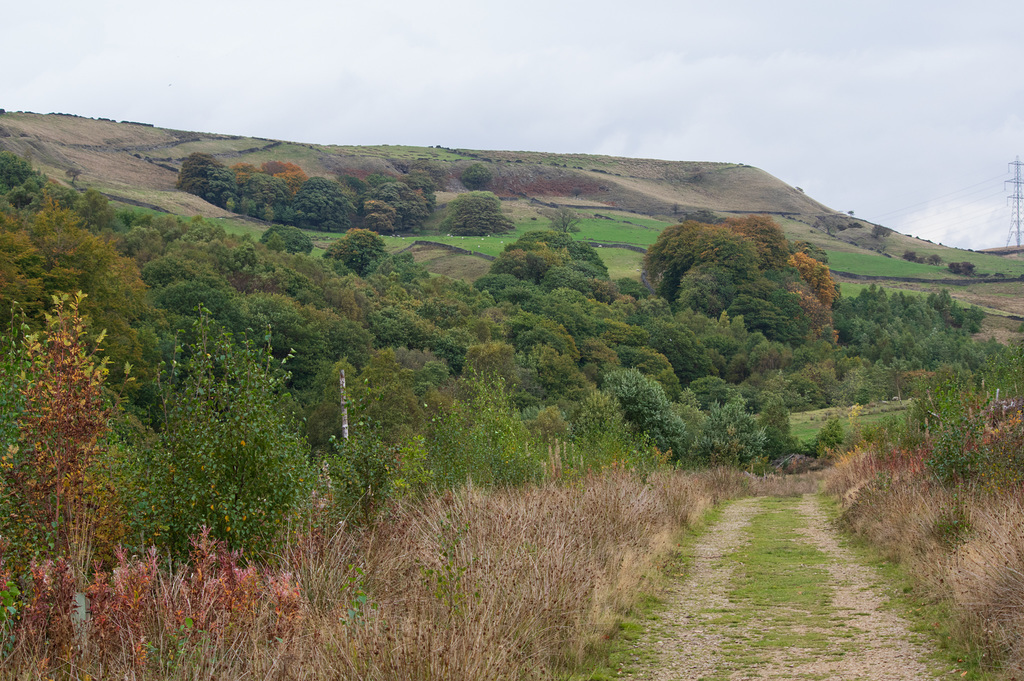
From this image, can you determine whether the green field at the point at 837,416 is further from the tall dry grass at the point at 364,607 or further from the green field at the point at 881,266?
the green field at the point at 881,266

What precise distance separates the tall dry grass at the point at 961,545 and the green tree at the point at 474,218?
105 metres

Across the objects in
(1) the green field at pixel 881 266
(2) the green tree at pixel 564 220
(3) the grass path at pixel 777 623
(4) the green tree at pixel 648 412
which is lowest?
(4) the green tree at pixel 648 412

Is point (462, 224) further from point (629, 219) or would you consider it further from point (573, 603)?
point (573, 603)

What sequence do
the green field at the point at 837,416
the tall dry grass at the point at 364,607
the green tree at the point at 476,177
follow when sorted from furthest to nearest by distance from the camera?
the green tree at the point at 476,177 → the green field at the point at 837,416 → the tall dry grass at the point at 364,607

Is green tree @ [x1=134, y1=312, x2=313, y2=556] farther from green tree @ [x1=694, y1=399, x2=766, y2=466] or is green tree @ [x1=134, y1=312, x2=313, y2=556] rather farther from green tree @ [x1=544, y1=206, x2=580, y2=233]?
green tree @ [x1=544, y1=206, x2=580, y2=233]

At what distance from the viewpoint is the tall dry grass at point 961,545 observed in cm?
673

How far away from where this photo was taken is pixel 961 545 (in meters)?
8.73

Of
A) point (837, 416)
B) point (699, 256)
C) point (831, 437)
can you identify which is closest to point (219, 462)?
point (831, 437)

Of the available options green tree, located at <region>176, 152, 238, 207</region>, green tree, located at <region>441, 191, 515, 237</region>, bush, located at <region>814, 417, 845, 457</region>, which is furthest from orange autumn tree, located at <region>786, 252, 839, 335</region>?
green tree, located at <region>176, 152, 238, 207</region>

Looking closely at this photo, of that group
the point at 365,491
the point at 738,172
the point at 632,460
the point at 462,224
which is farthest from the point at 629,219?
the point at 365,491

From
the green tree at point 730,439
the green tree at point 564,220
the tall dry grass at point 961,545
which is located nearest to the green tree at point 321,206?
the green tree at point 564,220

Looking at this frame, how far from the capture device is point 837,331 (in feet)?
283

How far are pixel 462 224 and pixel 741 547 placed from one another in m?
107

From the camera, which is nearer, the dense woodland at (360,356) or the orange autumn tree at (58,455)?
the orange autumn tree at (58,455)
